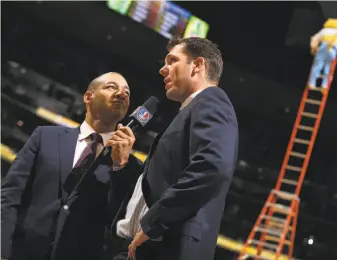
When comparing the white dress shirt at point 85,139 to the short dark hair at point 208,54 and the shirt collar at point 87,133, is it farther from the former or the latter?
the short dark hair at point 208,54

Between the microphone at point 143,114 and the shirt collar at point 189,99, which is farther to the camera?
the microphone at point 143,114

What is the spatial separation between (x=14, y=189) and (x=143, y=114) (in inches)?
18.4

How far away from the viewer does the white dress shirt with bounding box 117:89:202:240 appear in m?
1.33

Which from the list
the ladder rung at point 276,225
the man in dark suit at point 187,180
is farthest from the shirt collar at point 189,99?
the ladder rung at point 276,225

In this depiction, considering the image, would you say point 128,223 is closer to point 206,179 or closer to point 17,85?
point 206,179

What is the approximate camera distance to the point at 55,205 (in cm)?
159

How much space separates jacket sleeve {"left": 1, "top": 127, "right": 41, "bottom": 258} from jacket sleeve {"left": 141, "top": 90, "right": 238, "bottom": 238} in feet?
1.84

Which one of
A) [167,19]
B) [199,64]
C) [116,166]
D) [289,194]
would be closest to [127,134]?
[116,166]

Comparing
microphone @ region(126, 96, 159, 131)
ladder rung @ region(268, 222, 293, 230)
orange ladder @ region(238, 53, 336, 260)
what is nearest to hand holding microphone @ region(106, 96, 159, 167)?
microphone @ region(126, 96, 159, 131)

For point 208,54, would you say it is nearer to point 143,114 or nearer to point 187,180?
point 143,114

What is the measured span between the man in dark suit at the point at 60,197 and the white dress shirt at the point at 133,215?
181 millimetres

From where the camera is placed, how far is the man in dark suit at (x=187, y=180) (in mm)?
1183

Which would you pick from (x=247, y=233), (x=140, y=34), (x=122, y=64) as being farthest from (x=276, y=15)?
(x=247, y=233)

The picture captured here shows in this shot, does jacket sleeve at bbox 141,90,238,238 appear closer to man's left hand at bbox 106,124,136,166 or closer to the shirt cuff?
man's left hand at bbox 106,124,136,166
